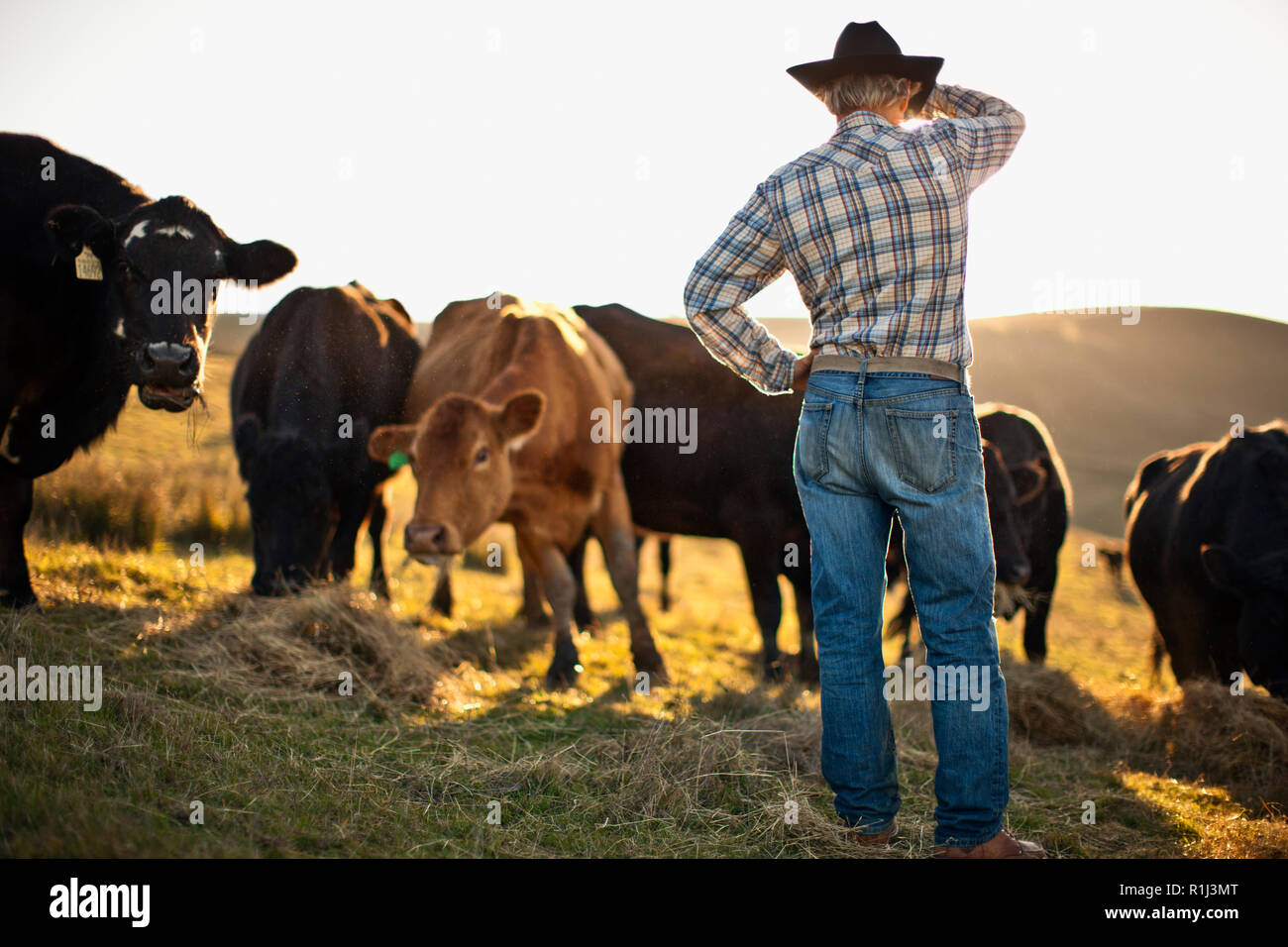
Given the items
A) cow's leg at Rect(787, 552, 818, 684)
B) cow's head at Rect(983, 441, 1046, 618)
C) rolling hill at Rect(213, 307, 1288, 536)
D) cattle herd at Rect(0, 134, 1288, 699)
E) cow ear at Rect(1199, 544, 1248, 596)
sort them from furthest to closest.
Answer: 1. rolling hill at Rect(213, 307, 1288, 536)
2. cow's leg at Rect(787, 552, 818, 684)
3. cow's head at Rect(983, 441, 1046, 618)
4. cow ear at Rect(1199, 544, 1248, 596)
5. cattle herd at Rect(0, 134, 1288, 699)

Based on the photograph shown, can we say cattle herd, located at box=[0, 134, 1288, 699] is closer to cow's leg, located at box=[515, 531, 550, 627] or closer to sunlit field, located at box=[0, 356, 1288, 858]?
cow's leg, located at box=[515, 531, 550, 627]

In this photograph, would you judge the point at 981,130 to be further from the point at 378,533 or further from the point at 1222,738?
the point at 378,533

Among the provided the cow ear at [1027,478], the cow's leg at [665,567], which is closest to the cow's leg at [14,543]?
the cow ear at [1027,478]

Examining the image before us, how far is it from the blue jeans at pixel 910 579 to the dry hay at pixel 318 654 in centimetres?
248

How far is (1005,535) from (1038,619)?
1.84m

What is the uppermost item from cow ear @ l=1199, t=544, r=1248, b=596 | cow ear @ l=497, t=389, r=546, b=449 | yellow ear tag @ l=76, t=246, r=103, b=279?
yellow ear tag @ l=76, t=246, r=103, b=279

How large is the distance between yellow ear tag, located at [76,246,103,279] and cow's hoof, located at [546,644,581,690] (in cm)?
360

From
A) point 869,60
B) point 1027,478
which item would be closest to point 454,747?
point 869,60

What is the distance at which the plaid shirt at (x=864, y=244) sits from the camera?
309cm

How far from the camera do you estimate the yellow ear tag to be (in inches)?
208

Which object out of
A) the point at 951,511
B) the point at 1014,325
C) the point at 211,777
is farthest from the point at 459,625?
the point at 1014,325

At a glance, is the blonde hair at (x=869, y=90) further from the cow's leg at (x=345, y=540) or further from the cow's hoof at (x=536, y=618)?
the cow's hoof at (x=536, y=618)

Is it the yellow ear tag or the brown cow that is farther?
the brown cow

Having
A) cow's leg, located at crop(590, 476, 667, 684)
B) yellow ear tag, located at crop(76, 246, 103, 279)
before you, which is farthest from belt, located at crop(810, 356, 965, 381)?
yellow ear tag, located at crop(76, 246, 103, 279)
